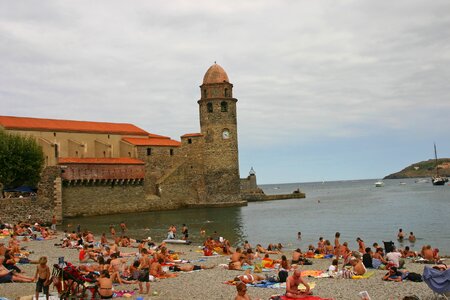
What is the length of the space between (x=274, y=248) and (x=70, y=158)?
2670 cm

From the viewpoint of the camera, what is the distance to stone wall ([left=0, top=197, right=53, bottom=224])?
1372 inches

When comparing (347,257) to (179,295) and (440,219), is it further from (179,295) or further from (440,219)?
(440,219)

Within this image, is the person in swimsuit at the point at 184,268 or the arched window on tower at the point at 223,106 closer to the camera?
the person in swimsuit at the point at 184,268

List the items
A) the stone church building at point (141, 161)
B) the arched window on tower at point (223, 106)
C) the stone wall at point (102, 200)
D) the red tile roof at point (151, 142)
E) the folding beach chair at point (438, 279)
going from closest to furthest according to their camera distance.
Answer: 1. the folding beach chair at point (438, 279)
2. the stone wall at point (102, 200)
3. the stone church building at point (141, 161)
4. the red tile roof at point (151, 142)
5. the arched window on tower at point (223, 106)

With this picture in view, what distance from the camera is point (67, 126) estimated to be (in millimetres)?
46719

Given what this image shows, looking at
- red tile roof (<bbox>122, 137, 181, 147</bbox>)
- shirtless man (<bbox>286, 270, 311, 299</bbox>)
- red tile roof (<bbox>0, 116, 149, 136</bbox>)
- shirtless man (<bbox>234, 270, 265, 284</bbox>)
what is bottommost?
shirtless man (<bbox>234, 270, 265, 284</bbox>)

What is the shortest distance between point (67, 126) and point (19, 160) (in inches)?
374

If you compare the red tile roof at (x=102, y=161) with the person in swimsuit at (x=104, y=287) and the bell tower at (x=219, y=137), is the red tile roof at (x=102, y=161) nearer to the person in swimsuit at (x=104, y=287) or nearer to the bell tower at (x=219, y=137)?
the bell tower at (x=219, y=137)

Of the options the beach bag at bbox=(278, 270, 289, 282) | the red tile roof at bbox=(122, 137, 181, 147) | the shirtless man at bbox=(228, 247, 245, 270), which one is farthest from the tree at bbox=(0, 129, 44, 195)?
the beach bag at bbox=(278, 270, 289, 282)

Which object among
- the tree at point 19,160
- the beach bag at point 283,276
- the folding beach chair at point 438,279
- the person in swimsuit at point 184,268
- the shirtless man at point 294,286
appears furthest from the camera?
the tree at point 19,160

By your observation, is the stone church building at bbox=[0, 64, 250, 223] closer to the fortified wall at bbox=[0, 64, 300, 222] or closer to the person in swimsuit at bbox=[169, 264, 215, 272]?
the fortified wall at bbox=[0, 64, 300, 222]

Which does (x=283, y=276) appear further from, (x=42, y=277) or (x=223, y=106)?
(x=223, y=106)

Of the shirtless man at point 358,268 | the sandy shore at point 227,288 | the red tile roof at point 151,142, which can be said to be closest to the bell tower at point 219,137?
the red tile roof at point 151,142

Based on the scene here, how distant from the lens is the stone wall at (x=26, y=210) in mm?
34844
